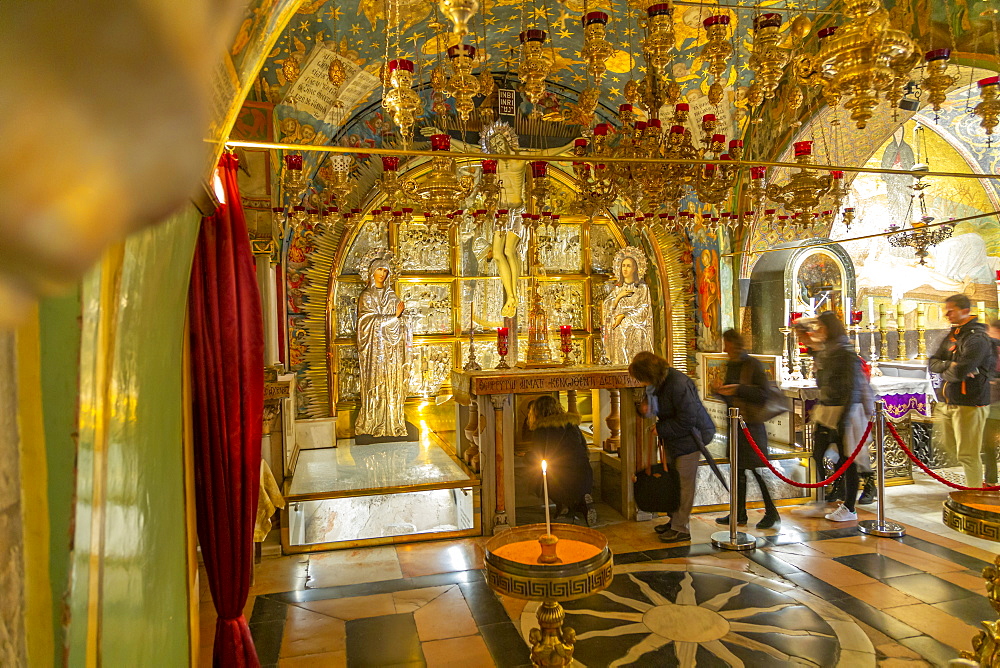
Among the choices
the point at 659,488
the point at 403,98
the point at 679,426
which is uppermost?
the point at 403,98

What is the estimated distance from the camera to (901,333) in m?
12.3

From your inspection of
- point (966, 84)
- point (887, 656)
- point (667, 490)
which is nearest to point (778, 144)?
point (966, 84)

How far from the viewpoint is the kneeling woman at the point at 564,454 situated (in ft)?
18.7

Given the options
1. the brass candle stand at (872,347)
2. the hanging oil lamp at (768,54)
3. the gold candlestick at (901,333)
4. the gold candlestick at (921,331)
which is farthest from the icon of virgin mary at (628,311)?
the hanging oil lamp at (768,54)

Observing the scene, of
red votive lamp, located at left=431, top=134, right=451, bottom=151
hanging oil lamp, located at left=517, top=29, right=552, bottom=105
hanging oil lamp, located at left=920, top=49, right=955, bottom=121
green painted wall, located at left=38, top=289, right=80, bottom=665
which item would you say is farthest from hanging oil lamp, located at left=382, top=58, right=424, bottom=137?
green painted wall, located at left=38, top=289, right=80, bottom=665

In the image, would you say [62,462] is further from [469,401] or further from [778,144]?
[778,144]

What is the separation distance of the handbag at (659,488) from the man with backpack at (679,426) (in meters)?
0.05

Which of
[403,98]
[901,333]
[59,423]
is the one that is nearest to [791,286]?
[901,333]

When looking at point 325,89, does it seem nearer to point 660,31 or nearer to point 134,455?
point 660,31

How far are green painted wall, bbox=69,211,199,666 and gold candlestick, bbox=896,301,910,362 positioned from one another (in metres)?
13.2

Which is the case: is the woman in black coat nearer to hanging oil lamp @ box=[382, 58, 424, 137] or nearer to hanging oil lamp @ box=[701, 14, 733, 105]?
hanging oil lamp @ box=[701, 14, 733, 105]

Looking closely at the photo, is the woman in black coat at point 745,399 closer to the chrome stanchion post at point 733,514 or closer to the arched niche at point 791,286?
the chrome stanchion post at point 733,514

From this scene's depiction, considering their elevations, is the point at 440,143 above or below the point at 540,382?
above

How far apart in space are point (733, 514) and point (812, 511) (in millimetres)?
1337
